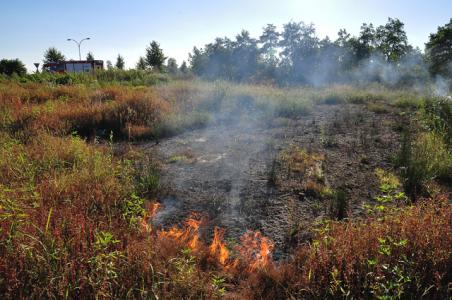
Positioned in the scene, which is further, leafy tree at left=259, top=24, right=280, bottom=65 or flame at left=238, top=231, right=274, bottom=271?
leafy tree at left=259, top=24, right=280, bottom=65

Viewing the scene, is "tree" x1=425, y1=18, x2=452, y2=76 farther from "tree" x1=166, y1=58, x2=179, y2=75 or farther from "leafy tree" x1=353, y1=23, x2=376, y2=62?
"tree" x1=166, y1=58, x2=179, y2=75

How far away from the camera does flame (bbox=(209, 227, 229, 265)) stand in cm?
295

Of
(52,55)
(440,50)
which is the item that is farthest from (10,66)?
(440,50)

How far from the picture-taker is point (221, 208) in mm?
3961

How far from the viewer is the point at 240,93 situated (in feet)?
35.4

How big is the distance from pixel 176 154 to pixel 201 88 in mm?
5722

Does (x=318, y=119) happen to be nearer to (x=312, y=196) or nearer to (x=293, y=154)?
(x=293, y=154)

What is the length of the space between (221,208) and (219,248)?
86cm

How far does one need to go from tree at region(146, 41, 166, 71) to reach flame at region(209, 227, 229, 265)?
30.7 metres

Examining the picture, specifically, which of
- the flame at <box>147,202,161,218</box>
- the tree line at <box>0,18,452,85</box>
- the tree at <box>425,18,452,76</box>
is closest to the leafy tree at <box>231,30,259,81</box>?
the tree line at <box>0,18,452,85</box>

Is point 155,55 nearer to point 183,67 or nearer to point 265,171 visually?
point 183,67

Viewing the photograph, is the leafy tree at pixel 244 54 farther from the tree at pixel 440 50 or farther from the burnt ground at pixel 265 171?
the burnt ground at pixel 265 171

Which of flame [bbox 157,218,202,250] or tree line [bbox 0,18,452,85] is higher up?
tree line [bbox 0,18,452,85]

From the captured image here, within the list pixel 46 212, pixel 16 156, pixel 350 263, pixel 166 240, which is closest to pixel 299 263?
pixel 350 263
